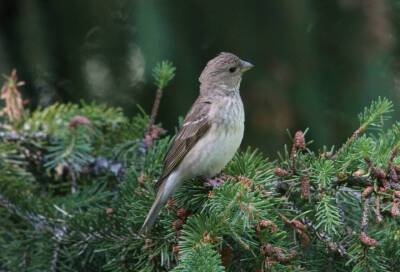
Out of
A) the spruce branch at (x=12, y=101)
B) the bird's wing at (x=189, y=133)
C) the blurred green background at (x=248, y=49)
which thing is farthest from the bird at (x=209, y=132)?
the spruce branch at (x=12, y=101)

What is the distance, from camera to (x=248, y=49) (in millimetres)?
4137

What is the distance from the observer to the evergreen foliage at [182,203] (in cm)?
281

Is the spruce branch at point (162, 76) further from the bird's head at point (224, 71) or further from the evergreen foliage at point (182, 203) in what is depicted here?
the bird's head at point (224, 71)

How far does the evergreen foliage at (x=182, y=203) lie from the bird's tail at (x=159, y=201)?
3 cm

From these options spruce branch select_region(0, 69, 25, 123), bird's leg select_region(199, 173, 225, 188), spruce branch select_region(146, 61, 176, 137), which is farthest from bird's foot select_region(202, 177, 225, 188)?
spruce branch select_region(0, 69, 25, 123)

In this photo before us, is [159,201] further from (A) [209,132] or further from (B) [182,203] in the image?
(A) [209,132]

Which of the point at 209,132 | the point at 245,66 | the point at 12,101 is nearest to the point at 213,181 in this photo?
the point at 209,132

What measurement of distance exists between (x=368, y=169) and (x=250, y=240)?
0.46m

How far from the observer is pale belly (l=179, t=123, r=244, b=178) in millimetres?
3645

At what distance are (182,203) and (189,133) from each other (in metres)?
0.57

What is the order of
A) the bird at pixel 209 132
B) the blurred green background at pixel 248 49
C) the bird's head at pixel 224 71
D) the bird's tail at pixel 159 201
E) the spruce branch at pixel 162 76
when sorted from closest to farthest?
the bird's tail at pixel 159 201 < the bird at pixel 209 132 < the spruce branch at pixel 162 76 < the blurred green background at pixel 248 49 < the bird's head at pixel 224 71

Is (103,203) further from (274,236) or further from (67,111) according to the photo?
(274,236)

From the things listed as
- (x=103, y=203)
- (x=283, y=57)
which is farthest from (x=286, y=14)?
(x=103, y=203)

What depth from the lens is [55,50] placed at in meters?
4.46
